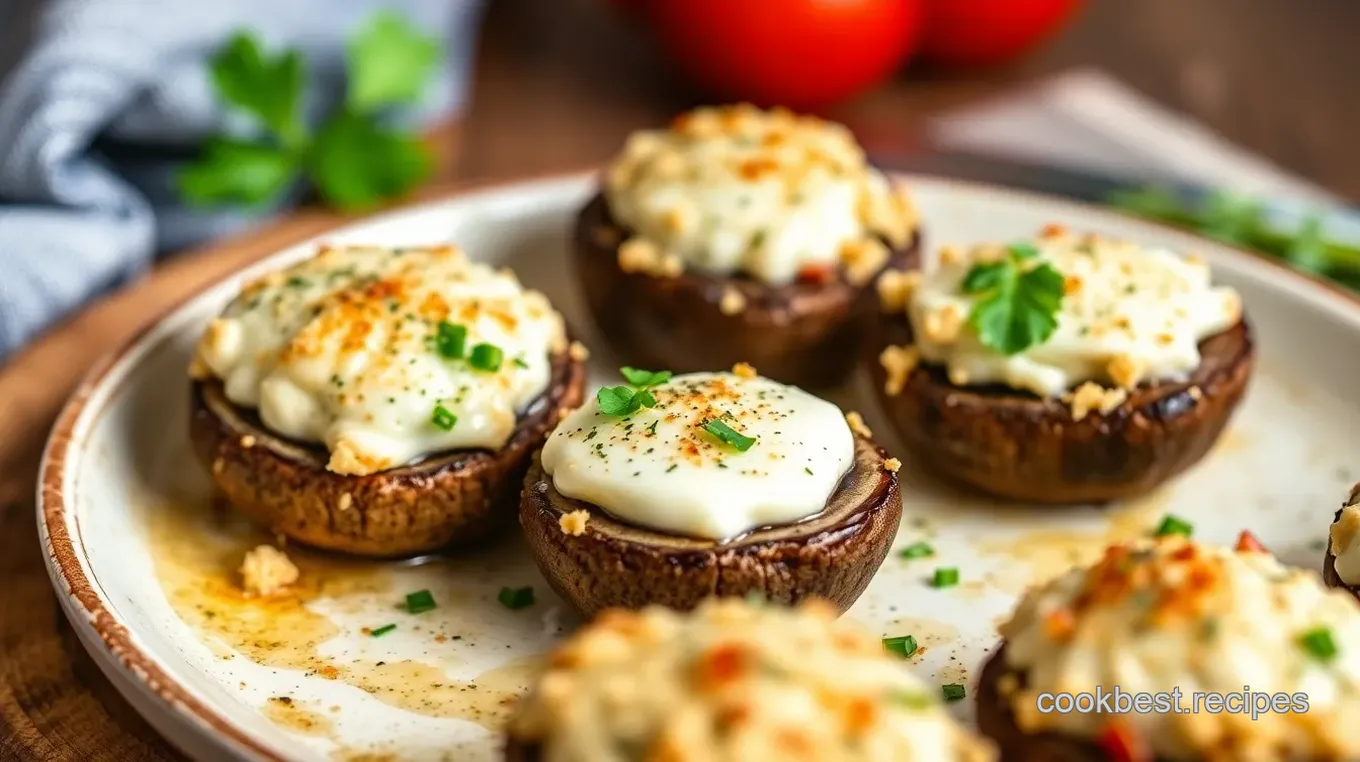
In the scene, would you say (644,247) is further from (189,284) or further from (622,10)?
(622,10)

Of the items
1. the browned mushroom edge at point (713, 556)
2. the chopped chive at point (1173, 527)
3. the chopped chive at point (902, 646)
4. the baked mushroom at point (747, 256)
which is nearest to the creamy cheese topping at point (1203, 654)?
the browned mushroom edge at point (713, 556)

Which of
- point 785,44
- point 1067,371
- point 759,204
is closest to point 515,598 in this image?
point 759,204

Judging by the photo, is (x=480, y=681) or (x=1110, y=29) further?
(x=1110, y=29)

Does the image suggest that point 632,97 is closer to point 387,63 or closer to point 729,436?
point 387,63

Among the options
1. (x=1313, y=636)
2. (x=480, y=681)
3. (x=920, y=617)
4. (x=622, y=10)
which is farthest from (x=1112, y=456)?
(x=622, y=10)

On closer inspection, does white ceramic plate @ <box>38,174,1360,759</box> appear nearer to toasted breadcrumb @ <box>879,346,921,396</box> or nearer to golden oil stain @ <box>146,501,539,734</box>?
golden oil stain @ <box>146,501,539,734</box>

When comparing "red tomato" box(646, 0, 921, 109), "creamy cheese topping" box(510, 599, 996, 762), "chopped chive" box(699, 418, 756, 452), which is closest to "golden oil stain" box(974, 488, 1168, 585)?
"chopped chive" box(699, 418, 756, 452)

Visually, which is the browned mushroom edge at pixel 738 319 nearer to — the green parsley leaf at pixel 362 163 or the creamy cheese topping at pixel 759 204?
the creamy cheese topping at pixel 759 204
